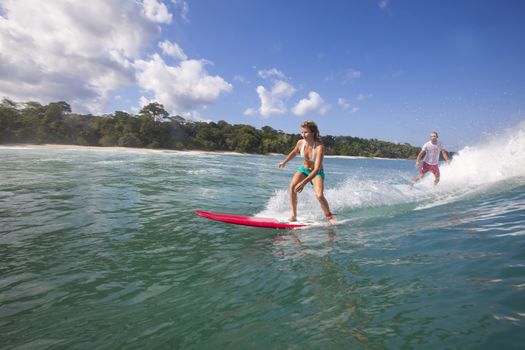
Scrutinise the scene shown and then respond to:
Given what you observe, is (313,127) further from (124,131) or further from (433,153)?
(124,131)

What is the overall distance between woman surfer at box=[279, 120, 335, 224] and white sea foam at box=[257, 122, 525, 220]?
26.9 inches

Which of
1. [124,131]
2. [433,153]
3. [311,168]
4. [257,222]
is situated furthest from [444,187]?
[124,131]

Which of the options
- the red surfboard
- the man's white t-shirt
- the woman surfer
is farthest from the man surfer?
the red surfboard

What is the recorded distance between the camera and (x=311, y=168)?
729cm

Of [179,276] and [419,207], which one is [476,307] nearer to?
[179,276]

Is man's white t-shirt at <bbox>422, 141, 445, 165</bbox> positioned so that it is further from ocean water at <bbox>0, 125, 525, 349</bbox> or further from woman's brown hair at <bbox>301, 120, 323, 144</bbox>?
woman's brown hair at <bbox>301, 120, 323, 144</bbox>

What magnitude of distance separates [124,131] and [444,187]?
6118cm

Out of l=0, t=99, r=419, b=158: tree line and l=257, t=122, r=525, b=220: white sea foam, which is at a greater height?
l=0, t=99, r=419, b=158: tree line

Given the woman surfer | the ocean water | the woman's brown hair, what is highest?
the woman's brown hair

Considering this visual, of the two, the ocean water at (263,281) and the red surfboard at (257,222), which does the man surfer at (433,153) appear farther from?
the red surfboard at (257,222)

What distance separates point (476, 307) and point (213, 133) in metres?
78.2

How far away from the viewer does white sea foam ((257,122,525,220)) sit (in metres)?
8.88

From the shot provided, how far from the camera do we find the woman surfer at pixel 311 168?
6.93 m

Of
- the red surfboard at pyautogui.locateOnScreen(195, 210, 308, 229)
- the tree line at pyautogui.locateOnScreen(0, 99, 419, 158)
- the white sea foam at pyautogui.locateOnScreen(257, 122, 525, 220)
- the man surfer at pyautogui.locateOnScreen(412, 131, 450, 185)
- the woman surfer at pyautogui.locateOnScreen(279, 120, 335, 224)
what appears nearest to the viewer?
the red surfboard at pyautogui.locateOnScreen(195, 210, 308, 229)
